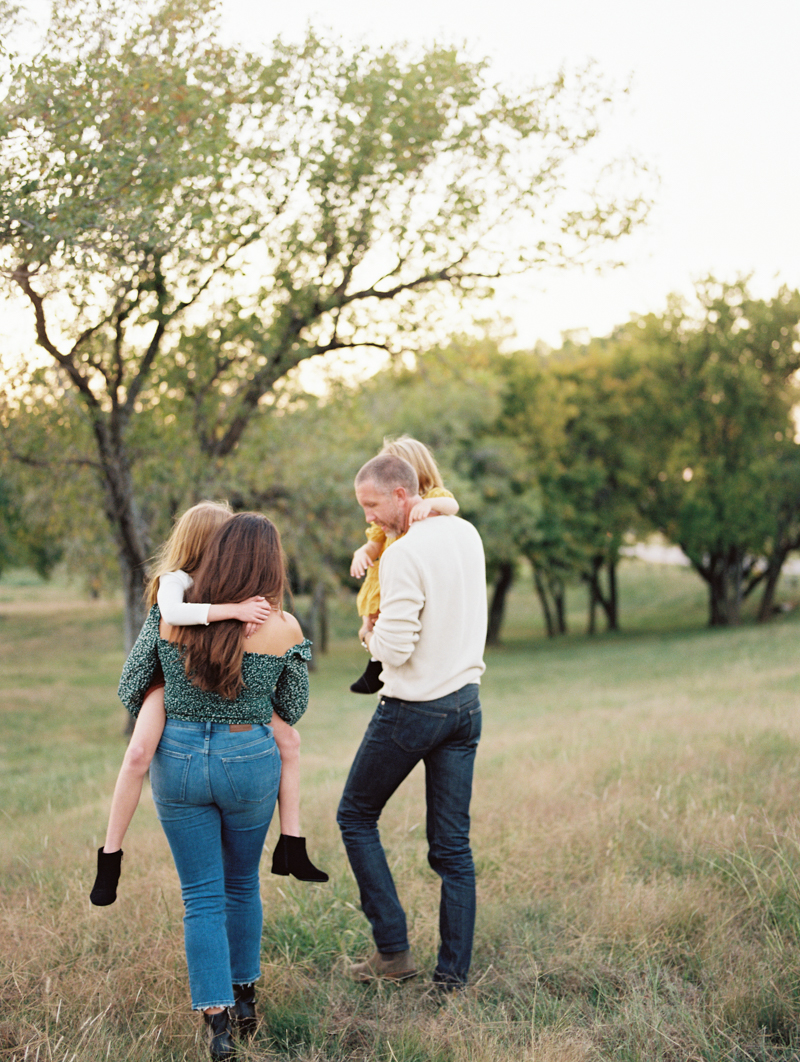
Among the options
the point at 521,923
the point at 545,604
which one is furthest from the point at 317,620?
the point at 521,923

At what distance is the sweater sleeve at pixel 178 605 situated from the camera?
2.98m

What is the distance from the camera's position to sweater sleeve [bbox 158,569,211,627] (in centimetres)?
298

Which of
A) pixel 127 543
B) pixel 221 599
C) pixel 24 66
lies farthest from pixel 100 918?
pixel 127 543

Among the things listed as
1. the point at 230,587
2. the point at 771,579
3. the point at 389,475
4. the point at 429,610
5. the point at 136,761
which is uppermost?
the point at 389,475

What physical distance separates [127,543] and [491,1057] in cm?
796

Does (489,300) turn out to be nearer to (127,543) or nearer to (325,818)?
(127,543)

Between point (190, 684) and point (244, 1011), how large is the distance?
122cm

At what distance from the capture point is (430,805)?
365 cm

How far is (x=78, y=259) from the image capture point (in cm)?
537

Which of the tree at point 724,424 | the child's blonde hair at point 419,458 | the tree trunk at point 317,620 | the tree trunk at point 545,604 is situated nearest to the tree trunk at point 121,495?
the child's blonde hair at point 419,458

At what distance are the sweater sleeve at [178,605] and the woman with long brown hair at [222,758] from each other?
4cm

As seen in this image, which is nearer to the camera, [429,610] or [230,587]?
[230,587]

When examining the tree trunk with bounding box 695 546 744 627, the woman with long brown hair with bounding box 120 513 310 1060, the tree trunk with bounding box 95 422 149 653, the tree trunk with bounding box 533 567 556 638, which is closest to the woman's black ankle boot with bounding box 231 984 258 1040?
the woman with long brown hair with bounding box 120 513 310 1060

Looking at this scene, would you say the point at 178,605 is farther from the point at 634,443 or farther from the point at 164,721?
the point at 634,443
